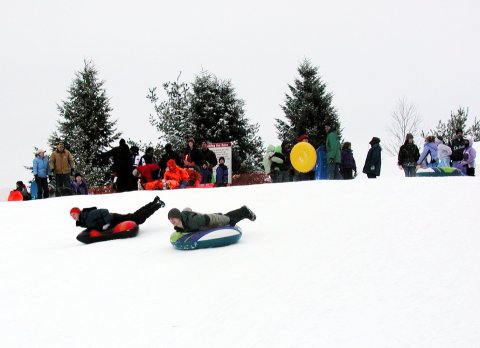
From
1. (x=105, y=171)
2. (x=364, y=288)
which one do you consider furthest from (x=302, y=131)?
(x=364, y=288)

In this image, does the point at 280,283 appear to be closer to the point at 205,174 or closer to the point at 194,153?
the point at 194,153

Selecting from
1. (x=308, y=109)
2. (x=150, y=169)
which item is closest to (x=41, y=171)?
(x=150, y=169)

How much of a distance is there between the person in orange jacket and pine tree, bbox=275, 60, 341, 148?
1427cm

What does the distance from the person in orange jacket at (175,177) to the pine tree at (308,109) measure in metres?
14.3

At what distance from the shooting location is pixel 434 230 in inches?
252

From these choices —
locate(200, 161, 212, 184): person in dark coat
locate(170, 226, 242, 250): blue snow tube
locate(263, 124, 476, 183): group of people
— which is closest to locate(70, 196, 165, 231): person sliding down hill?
locate(170, 226, 242, 250): blue snow tube

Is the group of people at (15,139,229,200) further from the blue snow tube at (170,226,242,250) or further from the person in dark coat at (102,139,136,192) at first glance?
the blue snow tube at (170,226,242,250)

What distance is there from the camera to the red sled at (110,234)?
26.3 ft

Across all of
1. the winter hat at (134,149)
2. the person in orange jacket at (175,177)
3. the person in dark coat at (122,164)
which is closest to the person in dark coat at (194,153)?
the person in orange jacket at (175,177)

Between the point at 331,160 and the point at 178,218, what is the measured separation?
7257 mm

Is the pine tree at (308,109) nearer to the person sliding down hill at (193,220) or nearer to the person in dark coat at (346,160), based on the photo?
the person in dark coat at (346,160)

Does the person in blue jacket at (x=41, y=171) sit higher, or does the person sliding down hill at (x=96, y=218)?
the person in blue jacket at (x=41, y=171)

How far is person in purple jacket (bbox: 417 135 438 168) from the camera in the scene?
13023 millimetres

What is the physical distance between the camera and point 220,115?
1018 inches
